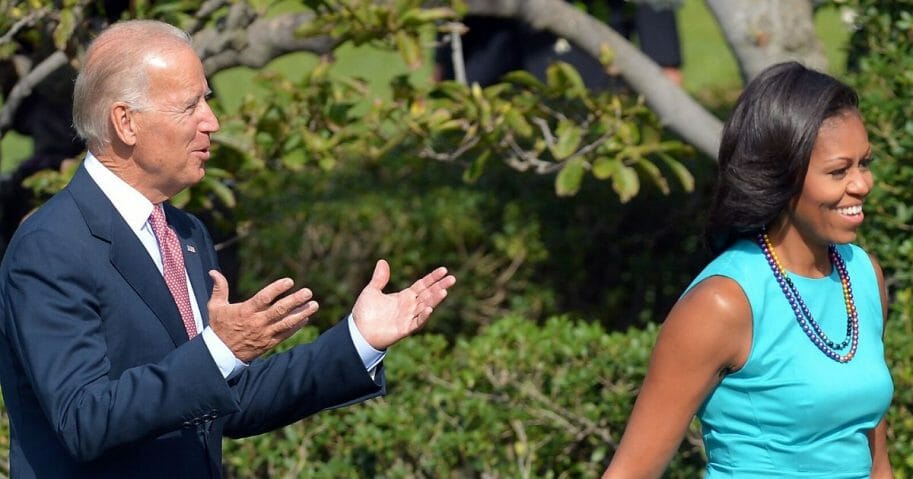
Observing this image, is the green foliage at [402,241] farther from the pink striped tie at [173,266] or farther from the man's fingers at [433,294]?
the man's fingers at [433,294]

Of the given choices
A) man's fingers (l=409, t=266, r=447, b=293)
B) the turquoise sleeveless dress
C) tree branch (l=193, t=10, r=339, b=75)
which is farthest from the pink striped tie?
tree branch (l=193, t=10, r=339, b=75)

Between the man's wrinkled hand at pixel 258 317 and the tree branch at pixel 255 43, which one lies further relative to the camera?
the tree branch at pixel 255 43

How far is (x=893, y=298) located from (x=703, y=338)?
211 centimetres

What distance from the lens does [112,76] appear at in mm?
2709

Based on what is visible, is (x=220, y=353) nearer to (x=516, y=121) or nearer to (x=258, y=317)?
(x=258, y=317)

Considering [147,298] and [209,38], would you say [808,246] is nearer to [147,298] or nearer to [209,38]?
[147,298]

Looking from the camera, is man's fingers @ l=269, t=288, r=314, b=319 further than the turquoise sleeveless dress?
No

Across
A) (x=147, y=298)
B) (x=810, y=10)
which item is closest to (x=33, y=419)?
(x=147, y=298)

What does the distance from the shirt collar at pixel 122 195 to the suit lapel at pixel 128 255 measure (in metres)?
0.01

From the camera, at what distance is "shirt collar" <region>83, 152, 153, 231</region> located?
2777 mm

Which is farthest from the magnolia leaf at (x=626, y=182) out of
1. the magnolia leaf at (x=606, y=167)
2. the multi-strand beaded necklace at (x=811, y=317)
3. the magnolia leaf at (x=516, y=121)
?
the multi-strand beaded necklace at (x=811, y=317)

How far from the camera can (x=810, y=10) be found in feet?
17.1

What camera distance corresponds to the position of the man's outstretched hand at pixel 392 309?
2.67m

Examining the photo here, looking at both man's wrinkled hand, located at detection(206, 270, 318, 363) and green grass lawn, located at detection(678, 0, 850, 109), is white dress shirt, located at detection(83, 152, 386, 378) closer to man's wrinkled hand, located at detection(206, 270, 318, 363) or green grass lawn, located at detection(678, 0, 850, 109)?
man's wrinkled hand, located at detection(206, 270, 318, 363)
